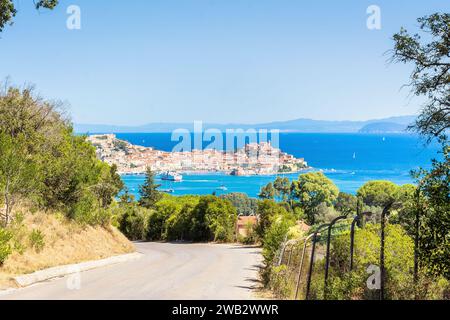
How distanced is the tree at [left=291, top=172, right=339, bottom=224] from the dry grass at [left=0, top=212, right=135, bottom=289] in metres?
55.9

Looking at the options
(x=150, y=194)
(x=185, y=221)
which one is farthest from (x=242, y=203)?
(x=185, y=221)

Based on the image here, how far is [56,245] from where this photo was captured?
67.2ft

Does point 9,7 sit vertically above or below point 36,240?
above

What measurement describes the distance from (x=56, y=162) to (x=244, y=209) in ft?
292

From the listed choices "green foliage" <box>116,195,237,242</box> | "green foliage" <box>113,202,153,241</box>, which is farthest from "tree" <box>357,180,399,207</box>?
"green foliage" <box>113,202,153,241</box>

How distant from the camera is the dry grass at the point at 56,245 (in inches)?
637

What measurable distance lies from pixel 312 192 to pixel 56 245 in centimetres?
6553

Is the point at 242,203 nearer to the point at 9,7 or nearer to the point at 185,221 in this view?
the point at 185,221

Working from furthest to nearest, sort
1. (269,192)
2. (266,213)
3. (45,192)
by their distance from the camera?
1. (269,192)
2. (266,213)
3. (45,192)

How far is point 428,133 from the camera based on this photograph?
9.94 meters

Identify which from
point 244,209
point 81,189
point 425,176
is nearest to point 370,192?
point 244,209

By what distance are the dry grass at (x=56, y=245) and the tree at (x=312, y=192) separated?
184 feet

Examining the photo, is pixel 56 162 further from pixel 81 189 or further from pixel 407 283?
pixel 407 283

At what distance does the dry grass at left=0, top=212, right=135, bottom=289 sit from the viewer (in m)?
16.2
